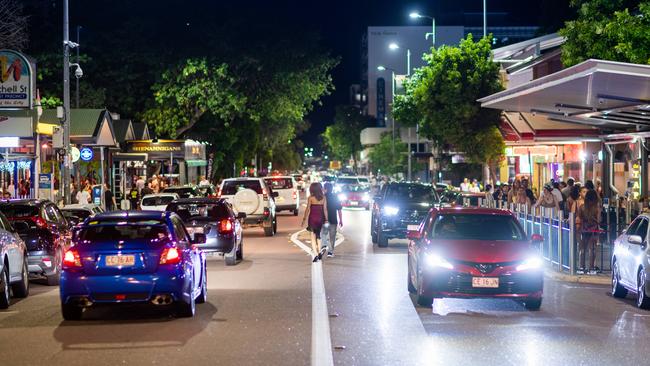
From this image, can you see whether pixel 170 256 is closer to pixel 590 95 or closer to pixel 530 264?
pixel 530 264

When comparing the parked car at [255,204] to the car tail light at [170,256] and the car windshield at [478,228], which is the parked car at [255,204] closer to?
the car windshield at [478,228]

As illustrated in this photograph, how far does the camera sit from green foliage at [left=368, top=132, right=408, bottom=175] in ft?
277

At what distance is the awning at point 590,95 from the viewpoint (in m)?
17.8

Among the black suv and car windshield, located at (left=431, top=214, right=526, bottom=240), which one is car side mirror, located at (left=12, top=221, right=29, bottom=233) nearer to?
car windshield, located at (left=431, top=214, right=526, bottom=240)

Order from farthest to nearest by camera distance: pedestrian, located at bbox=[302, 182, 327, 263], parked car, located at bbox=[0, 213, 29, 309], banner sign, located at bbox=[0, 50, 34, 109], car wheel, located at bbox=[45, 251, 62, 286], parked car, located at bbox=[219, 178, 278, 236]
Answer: parked car, located at bbox=[219, 178, 278, 236]
banner sign, located at bbox=[0, 50, 34, 109]
pedestrian, located at bbox=[302, 182, 327, 263]
car wheel, located at bbox=[45, 251, 62, 286]
parked car, located at bbox=[0, 213, 29, 309]

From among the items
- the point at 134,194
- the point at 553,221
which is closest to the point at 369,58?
the point at 134,194

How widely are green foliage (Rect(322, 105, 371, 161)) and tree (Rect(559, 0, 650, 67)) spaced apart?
125668 millimetres

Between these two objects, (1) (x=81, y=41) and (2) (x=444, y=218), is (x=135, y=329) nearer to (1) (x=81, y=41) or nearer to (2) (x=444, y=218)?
(2) (x=444, y=218)

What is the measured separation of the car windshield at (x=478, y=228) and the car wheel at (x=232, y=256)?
6.80 metres

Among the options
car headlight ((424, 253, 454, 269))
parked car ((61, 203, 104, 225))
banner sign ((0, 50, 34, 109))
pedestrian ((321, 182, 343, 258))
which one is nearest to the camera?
car headlight ((424, 253, 454, 269))

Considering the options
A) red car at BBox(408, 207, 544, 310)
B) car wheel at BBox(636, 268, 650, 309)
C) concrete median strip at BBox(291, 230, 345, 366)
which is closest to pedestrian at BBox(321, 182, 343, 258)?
concrete median strip at BBox(291, 230, 345, 366)

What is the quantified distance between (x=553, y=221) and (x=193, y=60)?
3196 centimetres

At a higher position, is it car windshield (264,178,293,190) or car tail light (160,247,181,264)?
car windshield (264,178,293,190)

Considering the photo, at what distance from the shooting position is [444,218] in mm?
15164
